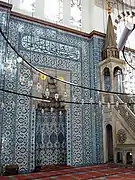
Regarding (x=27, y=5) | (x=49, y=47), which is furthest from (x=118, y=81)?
(x=27, y=5)

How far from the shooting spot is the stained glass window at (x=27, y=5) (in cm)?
695

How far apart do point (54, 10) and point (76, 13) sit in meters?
0.89

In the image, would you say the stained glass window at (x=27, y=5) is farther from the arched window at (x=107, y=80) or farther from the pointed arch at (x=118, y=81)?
the pointed arch at (x=118, y=81)

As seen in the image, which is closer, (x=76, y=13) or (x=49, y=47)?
(x=49, y=47)

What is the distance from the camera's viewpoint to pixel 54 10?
24.6 ft

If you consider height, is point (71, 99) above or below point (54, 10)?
below

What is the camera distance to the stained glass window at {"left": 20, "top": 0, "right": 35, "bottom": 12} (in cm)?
695

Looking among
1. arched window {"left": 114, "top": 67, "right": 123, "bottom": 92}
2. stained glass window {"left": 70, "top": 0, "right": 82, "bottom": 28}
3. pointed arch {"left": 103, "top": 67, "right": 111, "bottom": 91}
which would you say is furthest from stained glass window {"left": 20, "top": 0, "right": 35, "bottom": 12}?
arched window {"left": 114, "top": 67, "right": 123, "bottom": 92}

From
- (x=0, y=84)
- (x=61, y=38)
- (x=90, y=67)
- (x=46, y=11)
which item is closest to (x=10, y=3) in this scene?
(x=46, y=11)

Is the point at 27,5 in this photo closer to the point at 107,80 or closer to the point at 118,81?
the point at 107,80

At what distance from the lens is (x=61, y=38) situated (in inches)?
283

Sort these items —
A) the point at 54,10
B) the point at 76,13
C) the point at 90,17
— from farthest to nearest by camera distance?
the point at 90,17
the point at 76,13
the point at 54,10

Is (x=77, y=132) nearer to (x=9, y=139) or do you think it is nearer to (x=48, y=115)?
(x=48, y=115)

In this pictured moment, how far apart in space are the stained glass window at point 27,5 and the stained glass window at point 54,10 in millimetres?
464
